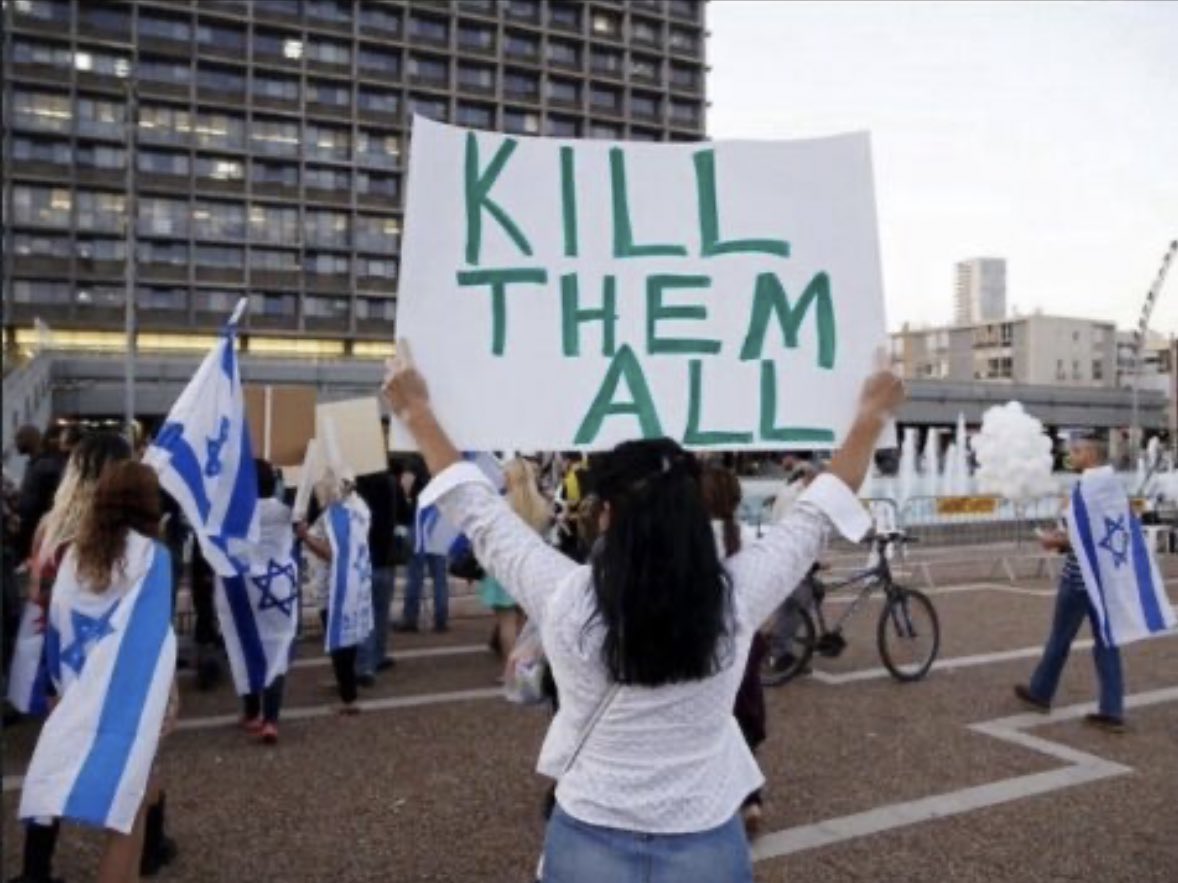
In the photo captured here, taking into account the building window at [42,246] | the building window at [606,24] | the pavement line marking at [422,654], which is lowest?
the pavement line marking at [422,654]

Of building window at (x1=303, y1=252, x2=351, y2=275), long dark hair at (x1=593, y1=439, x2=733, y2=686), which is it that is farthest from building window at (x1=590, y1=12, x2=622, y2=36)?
long dark hair at (x1=593, y1=439, x2=733, y2=686)

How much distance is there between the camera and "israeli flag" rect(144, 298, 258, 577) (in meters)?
4.74

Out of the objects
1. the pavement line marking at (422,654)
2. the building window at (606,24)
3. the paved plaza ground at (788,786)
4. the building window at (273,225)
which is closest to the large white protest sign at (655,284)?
the paved plaza ground at (788,786)

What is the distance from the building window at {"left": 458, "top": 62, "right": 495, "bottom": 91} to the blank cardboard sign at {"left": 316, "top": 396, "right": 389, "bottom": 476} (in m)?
70.1

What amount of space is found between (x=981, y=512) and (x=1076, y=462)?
1220 cm

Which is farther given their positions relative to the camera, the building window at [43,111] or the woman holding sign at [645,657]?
the building window at [43,111]

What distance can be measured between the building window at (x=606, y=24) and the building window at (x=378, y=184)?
19.9 meters

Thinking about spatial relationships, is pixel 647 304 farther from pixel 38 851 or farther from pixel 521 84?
pixel 521 84

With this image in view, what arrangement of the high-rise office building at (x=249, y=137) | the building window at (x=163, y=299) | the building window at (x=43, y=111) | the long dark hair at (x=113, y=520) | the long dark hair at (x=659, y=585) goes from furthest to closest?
the building window at (x=163, y=299)
the high-rise office building at (x=249, y=137)
the building window at (x=43, y=111)
the long dark hair at (x=113, y=520)
the long dark hair at (x=659, y=585)

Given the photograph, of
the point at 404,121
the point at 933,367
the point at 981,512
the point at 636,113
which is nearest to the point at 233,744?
the point at 981,512

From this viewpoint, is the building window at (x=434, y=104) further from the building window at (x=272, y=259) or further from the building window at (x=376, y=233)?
the building window at (x=272, y=259)

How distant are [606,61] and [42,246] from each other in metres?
41.0

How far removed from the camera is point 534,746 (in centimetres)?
601

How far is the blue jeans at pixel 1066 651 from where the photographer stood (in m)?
6.42
